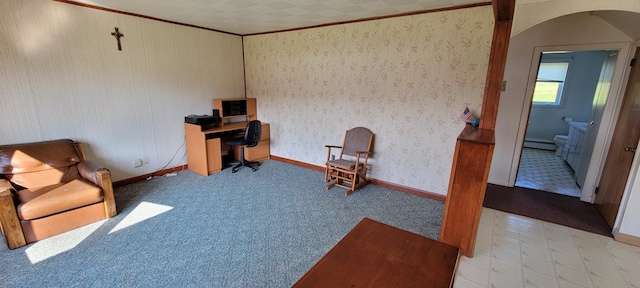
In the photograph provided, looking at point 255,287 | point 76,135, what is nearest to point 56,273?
point 255,287

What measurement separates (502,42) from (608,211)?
236 centimetres

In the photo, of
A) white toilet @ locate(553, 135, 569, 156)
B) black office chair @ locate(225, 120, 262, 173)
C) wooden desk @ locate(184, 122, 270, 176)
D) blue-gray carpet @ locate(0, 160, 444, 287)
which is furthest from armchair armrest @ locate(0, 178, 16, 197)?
white toilet @ locate(553, 135, 569, 156)

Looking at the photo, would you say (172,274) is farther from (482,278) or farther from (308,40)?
(308,40)

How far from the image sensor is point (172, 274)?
2.00 metres

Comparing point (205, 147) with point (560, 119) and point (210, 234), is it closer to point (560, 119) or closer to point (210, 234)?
point (210, 234)

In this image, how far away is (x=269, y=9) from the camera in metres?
3.17

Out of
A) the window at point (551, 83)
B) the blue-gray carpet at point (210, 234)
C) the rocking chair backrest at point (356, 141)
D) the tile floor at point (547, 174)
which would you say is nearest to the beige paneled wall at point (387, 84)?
the rocking chair backrest at point (356, 141)

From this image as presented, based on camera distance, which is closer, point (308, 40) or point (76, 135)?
point (76, 135)

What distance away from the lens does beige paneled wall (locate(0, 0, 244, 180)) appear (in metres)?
2.77

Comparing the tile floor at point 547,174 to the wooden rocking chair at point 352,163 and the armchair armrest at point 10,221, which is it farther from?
the armchair armrest at point 10,221

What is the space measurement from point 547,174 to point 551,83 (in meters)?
2.80

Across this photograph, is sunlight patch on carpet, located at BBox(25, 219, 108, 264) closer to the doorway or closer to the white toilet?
the doorway

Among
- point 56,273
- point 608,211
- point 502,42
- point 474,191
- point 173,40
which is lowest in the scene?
point 56,273

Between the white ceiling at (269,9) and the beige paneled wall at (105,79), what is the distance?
331mm
